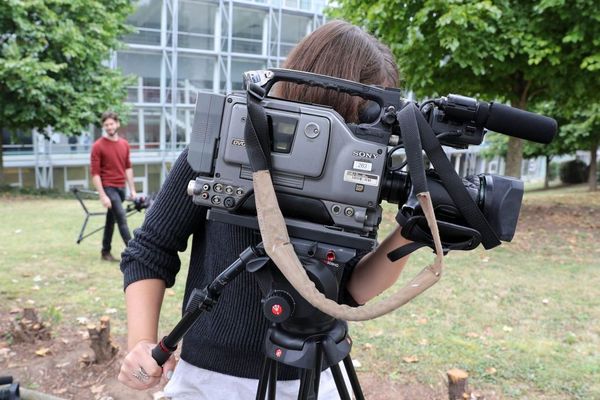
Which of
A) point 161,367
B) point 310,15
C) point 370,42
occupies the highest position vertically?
point 310,15

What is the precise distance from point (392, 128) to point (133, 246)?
2.34 ft

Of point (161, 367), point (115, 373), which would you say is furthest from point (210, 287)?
point (115, 373)

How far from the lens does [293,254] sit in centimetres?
94

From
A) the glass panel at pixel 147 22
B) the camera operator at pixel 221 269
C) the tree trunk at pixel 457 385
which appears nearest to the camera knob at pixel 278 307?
the camera operator at pixel 221 269

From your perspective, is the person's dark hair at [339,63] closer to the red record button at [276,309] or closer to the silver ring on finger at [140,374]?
the red record button at [276,309]

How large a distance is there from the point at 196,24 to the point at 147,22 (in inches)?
81.0

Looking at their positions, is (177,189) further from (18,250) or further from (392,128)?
(18,250)

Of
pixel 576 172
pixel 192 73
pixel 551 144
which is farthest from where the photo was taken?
pixel 576 172

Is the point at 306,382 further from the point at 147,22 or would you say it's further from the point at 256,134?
the point at 147,22

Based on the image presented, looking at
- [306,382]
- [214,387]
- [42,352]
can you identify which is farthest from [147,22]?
[306,382]

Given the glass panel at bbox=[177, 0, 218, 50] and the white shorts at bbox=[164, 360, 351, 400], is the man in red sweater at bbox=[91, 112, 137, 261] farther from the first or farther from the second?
the glass panel at bbox=[177, 0, 218, 50]

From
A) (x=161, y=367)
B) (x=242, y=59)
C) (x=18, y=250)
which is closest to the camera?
(x=161, y=367)

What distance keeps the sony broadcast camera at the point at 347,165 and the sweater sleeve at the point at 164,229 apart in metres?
0.23

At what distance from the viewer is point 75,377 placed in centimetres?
300
